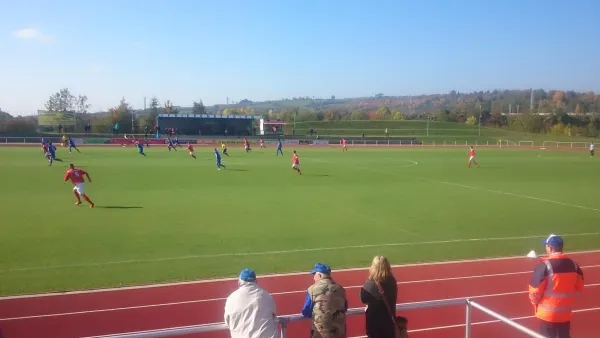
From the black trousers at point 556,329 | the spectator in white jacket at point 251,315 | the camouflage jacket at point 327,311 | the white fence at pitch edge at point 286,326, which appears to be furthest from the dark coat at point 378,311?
the black trousers at point 556,329

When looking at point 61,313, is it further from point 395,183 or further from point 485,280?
point 395,183

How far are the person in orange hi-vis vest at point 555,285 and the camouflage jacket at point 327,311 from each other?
2.38m

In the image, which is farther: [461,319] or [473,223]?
[473,223]

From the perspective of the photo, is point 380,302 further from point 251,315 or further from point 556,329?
point 556,329

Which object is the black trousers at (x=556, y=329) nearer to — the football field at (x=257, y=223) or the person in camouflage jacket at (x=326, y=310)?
the person in camouflage jacket at (x=326, y=310)

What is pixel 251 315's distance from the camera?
4801 mm

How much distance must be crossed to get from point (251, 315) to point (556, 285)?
352 centimetres

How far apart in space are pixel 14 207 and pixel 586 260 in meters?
19.1

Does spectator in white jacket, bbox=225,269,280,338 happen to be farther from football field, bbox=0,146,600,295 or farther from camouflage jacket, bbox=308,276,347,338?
football field, bbox=0,146,600,295

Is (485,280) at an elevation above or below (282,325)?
below

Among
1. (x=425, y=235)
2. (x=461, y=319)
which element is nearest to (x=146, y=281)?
(x=461, y=319)

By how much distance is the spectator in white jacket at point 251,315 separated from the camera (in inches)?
188

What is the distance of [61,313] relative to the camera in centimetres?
895

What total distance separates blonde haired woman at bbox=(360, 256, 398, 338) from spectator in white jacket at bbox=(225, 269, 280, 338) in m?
0.96
